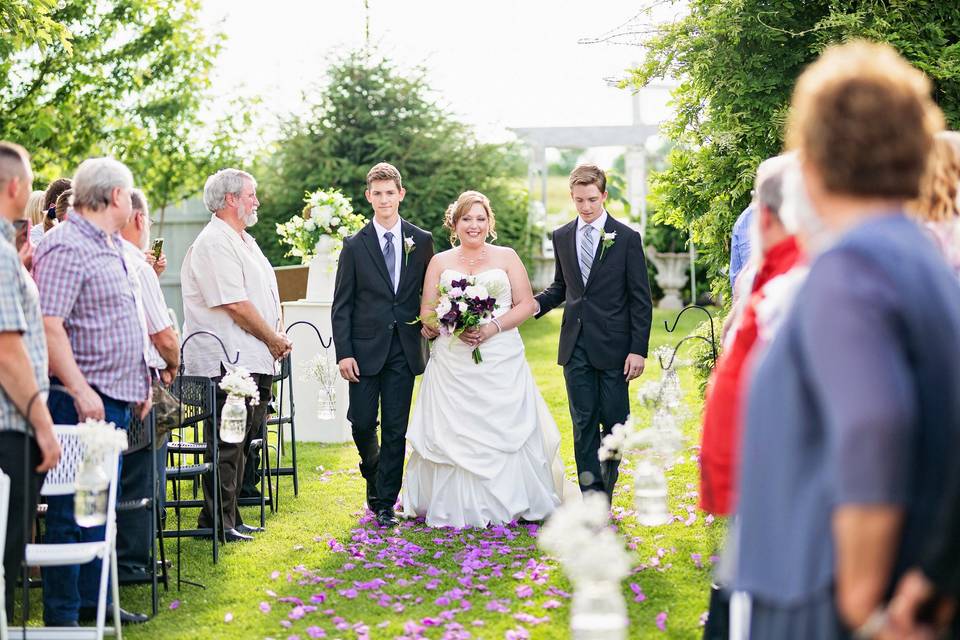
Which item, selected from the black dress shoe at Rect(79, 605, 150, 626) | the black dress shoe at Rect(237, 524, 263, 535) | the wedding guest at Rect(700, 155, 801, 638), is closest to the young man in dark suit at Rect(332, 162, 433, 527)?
the black dress shoe at Rect(237, 524, 263, 535)

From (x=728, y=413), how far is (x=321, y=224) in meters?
7.32

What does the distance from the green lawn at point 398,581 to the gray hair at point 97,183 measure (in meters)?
1.89

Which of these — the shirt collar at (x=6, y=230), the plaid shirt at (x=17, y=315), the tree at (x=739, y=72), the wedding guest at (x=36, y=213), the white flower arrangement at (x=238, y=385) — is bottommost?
the white flower arrangement at (x=238, y=385)

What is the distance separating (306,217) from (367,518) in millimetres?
3845

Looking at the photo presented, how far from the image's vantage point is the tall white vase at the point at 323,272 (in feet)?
33.5

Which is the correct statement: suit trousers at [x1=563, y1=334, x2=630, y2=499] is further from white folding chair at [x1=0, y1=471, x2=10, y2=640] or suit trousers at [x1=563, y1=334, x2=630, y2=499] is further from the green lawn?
white folding chair at [x1=0, y1=471, x2=10, y2=640]

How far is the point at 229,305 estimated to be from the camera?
22.3 ft

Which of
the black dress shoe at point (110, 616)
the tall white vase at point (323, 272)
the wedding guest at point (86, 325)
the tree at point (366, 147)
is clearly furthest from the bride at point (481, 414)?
the tree at point (366, 147)

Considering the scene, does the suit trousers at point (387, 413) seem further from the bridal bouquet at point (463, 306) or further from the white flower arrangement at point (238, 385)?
the white flower arrangement at point (238, 385)

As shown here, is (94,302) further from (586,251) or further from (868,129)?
(868,129)

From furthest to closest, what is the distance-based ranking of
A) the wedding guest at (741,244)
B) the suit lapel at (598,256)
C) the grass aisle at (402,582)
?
the suit lapel at (598,256) < the wedding guest at (741,244) < the grass aisle at (402,582)

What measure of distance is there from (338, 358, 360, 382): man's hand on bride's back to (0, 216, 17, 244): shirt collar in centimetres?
304

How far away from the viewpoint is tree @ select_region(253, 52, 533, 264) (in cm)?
1903

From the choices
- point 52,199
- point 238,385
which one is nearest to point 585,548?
point 238,385
